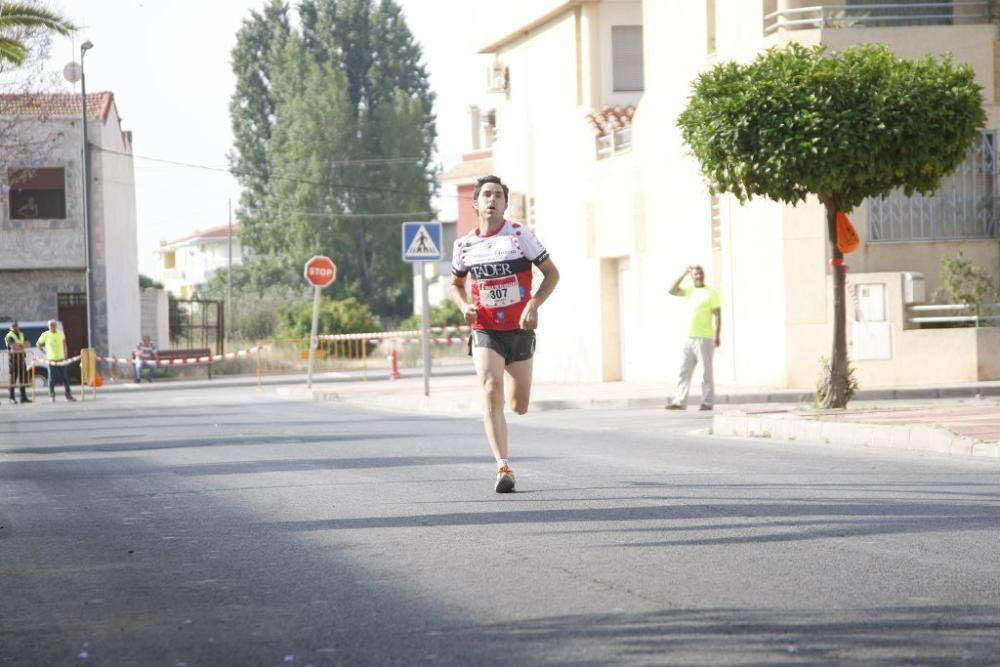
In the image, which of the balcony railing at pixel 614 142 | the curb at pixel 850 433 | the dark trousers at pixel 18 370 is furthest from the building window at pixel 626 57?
the curb at pixel 850 433

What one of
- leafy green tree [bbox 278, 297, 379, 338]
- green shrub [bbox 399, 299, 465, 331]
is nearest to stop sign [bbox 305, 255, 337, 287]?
leafy green tree [bbox 278, 297, 379, 338]

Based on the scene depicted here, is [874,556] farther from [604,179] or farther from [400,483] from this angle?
[604,179]

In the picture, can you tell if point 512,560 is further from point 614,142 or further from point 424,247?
point 614,142

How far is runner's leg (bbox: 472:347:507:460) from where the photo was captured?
10.7 m

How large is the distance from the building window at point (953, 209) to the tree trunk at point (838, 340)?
22.7 feet

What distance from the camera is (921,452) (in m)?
14.2

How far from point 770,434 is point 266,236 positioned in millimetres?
60763

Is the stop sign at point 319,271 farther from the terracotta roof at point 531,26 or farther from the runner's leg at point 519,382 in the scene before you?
the runner's leg at point 519,382

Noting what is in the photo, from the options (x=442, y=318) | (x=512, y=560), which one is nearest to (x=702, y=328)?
(x=512, y=560)

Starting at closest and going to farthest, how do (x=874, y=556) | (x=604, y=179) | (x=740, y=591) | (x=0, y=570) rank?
1. (x=740, y=591)
2. (x=874, y=556)
3. (x=0, y=570)
4. (x=604, y=179)

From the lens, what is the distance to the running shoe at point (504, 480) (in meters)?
10.6

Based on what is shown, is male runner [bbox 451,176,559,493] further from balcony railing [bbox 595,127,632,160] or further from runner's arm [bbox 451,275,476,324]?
balcony railing [bbox 595,127,632,160]

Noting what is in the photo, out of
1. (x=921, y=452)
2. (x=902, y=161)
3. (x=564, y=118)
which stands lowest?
(x=921, y=452)

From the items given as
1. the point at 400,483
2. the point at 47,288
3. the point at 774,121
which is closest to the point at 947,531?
the point at 400,483
